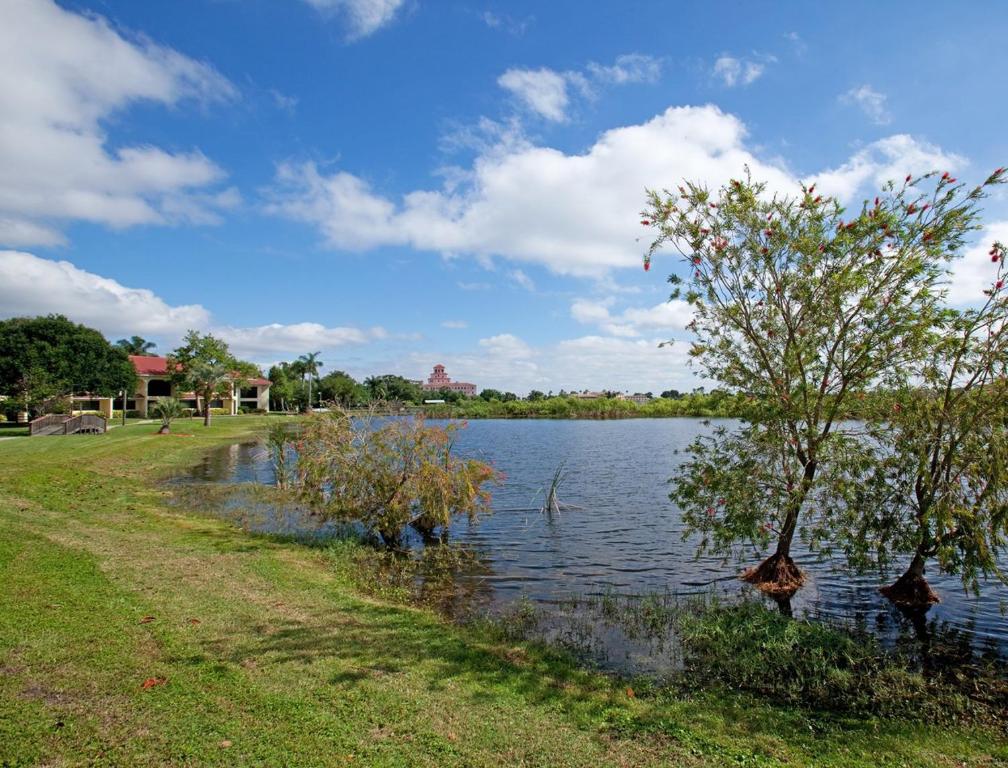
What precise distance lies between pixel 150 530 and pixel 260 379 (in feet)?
283

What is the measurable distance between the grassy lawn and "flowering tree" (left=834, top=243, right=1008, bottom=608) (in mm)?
4901

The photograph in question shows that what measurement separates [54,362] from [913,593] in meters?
55.7

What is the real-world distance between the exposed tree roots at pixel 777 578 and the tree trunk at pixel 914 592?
1.92 metres

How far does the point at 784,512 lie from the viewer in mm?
12742

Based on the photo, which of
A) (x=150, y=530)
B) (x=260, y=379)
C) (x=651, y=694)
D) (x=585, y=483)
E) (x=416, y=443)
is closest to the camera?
(x=651, y=694)

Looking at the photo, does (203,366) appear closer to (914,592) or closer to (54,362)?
(54,362)

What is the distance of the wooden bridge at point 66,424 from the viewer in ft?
128

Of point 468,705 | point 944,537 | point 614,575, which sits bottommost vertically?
point 614,575

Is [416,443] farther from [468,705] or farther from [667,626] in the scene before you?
[468,705]

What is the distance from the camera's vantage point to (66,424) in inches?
1578

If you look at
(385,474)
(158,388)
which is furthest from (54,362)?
(385,474)

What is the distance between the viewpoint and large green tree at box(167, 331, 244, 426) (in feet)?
204

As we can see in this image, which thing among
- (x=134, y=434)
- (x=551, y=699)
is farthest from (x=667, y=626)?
(x=134, y=434)

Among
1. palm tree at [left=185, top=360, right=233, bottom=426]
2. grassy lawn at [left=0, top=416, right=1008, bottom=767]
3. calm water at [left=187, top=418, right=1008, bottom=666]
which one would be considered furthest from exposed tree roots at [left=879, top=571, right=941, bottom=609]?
palm tree at [left=185, top=360, right=233, bottom=426]
